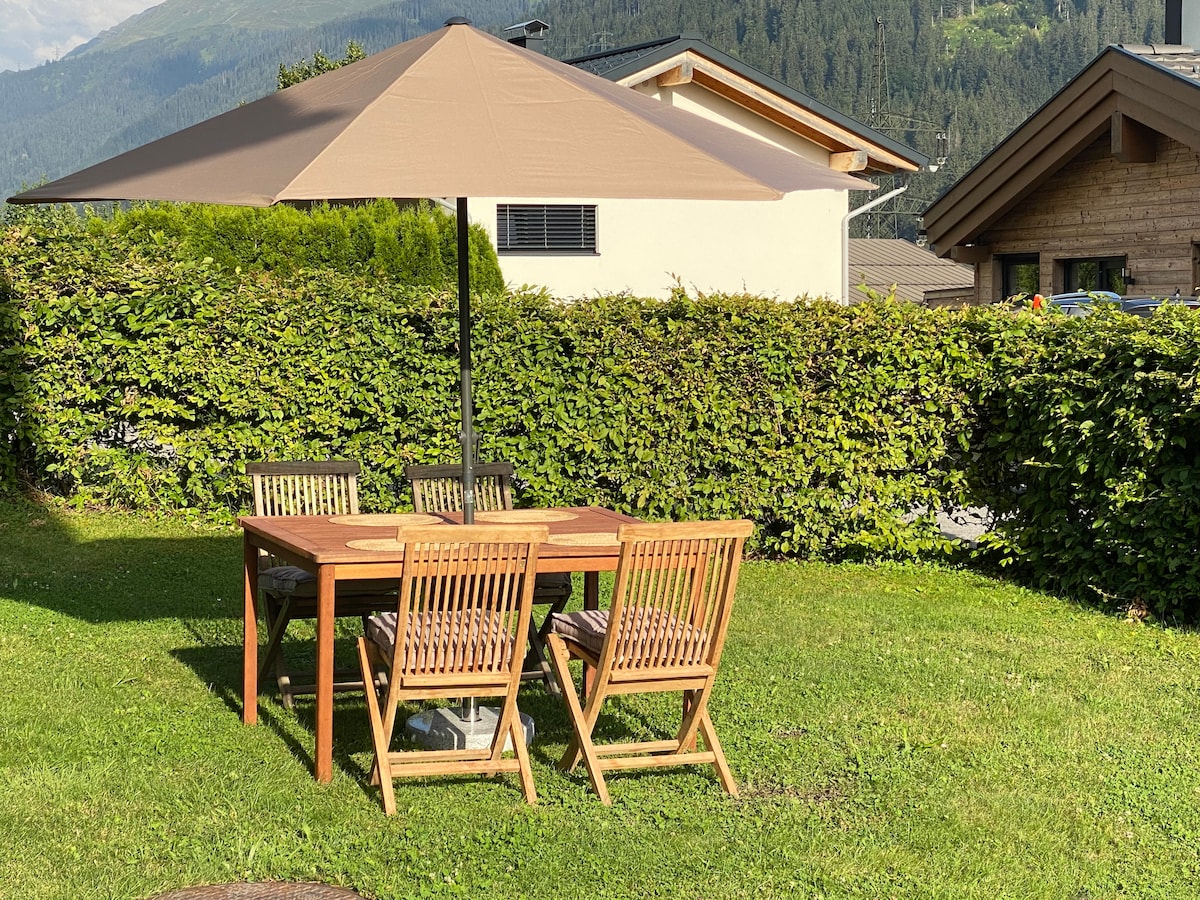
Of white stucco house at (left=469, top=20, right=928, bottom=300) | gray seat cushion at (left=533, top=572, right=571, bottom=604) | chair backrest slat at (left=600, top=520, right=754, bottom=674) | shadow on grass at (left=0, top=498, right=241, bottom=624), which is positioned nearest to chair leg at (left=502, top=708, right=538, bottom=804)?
chair backrest slat at (left=600, top=520, right=754, bottom=674)

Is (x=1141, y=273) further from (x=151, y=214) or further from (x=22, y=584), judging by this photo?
(x=22, y=584)

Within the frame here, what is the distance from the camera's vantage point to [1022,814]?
16.4 ft

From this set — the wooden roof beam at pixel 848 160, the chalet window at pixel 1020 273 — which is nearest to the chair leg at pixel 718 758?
the chalet window at pixel 1020 273

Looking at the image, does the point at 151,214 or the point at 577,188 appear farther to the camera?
the point at 151,214

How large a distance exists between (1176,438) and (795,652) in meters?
2.69

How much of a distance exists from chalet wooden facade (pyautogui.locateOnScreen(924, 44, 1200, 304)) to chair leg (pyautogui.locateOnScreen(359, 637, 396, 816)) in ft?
44.0

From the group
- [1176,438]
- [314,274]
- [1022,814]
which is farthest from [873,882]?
[314,274]

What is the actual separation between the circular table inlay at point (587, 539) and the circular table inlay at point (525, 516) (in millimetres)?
562

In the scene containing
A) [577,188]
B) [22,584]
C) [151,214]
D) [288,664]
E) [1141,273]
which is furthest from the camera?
[1141,273]

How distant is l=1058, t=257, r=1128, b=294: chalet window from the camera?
1747cm

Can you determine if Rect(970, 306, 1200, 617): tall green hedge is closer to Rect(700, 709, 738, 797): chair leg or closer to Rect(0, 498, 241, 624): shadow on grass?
Rect(700, 709, 738, 797): chair leg

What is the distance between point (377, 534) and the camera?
5.71m

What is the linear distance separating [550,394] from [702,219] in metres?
9.80

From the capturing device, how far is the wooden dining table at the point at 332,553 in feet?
16.6
